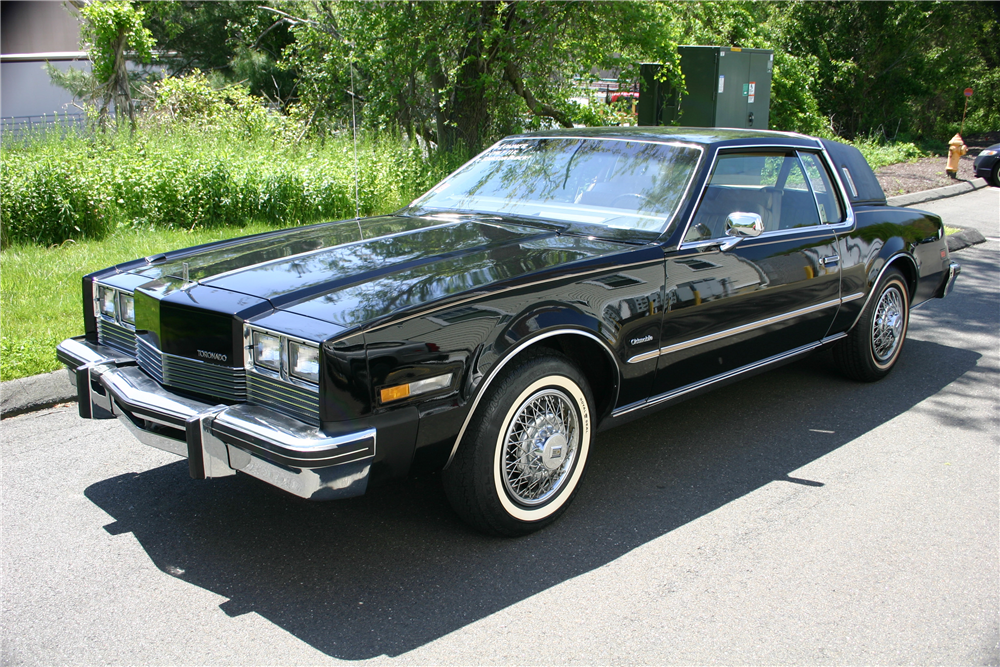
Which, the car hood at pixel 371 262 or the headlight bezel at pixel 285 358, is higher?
the car hood at pixel 371 262

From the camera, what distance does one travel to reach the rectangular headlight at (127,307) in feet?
11.6

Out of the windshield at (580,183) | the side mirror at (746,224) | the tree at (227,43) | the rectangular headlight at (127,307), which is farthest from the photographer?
the tree at (227,43)

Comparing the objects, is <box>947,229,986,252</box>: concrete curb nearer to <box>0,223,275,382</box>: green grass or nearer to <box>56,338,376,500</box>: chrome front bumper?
<box>0,223,275,382</box>: green grass

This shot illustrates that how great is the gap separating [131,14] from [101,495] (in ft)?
30.6

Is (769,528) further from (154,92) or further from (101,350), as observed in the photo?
(154,92)

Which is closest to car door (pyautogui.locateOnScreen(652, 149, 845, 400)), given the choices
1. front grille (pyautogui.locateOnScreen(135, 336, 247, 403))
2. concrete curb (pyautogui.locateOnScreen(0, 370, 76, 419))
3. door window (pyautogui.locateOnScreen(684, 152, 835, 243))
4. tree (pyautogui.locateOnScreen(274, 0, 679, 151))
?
door window (pyautogui.locateOnScreen(684, 152, 835, 243))

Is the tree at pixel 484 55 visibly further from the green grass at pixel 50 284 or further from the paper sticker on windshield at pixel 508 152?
the paper sticker on windshield at pixel 508 152

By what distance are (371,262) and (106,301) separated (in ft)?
4.06

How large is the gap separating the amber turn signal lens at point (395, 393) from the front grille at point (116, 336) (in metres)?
1.39

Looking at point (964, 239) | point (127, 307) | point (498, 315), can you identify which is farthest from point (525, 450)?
point (964, 239)

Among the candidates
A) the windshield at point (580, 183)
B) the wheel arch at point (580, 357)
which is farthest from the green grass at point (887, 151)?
the wheel arch at point (580, 357)

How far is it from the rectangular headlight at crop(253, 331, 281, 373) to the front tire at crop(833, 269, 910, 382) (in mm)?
3635

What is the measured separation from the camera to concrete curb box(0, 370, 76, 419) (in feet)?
15.3

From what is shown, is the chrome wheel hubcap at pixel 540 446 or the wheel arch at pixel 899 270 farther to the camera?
the wheel arch at pixel 899 270
